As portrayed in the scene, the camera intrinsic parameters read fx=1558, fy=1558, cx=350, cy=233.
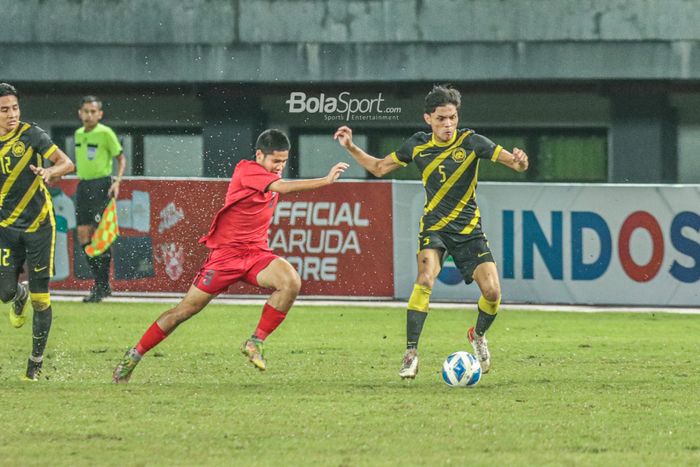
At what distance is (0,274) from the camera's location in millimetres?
10219

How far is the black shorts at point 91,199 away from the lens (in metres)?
16.8

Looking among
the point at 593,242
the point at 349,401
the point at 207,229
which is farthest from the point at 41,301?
the point at 593,242

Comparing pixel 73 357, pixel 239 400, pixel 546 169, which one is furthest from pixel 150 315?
pixel 546 169

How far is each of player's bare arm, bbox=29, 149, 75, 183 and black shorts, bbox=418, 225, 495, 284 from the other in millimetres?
2361

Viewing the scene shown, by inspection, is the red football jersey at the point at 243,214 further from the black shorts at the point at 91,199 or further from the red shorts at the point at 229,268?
the black shorts at the point at 91,199

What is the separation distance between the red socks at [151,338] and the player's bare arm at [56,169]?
3.67 feet

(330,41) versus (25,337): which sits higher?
(330,41)

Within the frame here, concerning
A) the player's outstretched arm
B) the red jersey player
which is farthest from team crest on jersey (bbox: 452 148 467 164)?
the player's outstretched arm

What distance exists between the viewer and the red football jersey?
1002 cm

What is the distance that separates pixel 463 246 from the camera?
10.4 m

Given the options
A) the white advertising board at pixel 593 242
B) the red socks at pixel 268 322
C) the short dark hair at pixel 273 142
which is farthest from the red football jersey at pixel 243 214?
the white advertising board at pixel 593 242

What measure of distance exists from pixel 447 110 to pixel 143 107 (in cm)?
1626

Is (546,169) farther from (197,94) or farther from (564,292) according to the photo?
Result: (564,292)

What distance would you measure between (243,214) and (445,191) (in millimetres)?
1366
